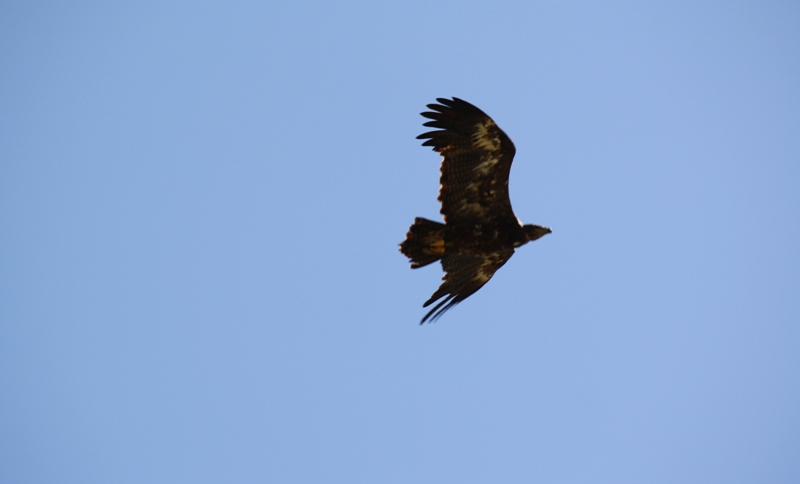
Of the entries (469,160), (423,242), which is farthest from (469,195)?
(423,242)

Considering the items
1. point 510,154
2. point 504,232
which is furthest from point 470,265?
point 510,154

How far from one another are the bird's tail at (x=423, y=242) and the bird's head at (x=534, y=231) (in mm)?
1464

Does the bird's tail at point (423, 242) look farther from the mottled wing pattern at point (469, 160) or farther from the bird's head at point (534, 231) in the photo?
the bird's head at point (534, 231)

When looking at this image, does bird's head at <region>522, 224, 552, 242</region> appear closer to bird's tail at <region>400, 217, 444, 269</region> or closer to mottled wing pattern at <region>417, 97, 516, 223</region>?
mottled wing pattern at <region>417, 97, 516, 223</region>

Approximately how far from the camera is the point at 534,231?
13.5 metres

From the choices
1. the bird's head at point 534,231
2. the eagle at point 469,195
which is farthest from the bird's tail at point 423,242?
the bird's head at point 534,231

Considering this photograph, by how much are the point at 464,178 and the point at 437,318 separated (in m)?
2.56

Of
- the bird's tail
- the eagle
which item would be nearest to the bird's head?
the eagle

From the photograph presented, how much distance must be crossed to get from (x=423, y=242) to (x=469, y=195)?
1144 mm

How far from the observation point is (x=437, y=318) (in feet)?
46.4

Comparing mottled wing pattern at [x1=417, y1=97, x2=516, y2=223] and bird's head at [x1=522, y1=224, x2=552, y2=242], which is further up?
mottled wing pattern at [x1=417, y1=97, x2=516, y2=223]

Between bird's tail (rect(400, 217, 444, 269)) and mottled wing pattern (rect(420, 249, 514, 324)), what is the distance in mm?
787

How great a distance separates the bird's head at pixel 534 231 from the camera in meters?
13.5

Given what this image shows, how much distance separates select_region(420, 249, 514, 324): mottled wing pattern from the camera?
14047 mm
